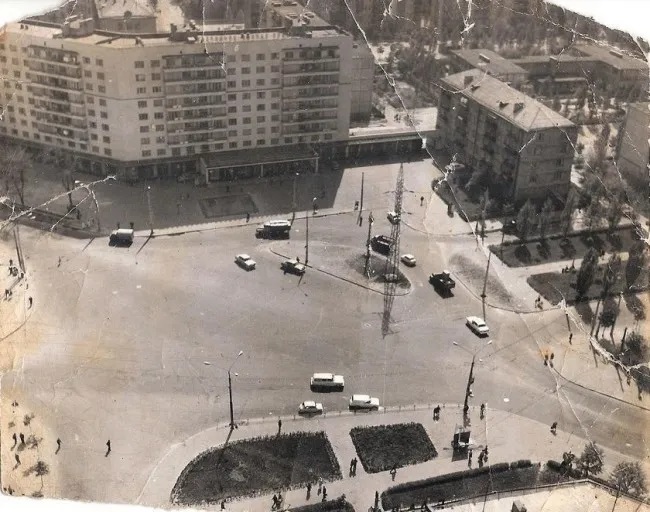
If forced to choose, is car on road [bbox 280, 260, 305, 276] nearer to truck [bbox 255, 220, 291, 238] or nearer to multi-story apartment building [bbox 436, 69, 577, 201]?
truck [bbox 255, 220, 291, 238]

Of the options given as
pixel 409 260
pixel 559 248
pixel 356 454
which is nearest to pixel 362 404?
pixel 356 454

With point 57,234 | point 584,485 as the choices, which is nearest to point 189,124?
point 57,234

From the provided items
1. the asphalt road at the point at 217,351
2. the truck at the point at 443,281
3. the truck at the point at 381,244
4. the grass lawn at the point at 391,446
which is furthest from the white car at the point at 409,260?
the grass lawn at the point at 391,446

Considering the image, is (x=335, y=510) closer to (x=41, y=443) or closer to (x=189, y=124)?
(x=41, y=443)

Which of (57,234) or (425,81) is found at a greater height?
(425,81)

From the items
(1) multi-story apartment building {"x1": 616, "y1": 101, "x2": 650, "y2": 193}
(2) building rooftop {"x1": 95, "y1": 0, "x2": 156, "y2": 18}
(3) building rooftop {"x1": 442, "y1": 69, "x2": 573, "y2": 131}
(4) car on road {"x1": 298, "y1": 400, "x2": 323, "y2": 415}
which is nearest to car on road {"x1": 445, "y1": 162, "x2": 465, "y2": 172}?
(3) building rooftop {"x1": 442, "y1": 69, "x2": 573, "y2": 131}

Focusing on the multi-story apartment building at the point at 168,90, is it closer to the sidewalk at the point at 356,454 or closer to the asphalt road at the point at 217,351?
the asphalt road at the point at 217,351

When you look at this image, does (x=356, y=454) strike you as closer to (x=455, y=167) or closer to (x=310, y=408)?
(x=310, y=408)
